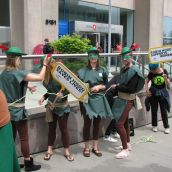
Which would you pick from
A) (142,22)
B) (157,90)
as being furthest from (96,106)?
(142,22)

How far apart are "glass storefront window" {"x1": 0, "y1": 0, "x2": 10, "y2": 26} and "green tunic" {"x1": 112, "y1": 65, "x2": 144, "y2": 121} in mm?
16523

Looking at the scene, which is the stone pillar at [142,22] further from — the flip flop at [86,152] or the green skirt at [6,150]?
the green skirt at [6,150]

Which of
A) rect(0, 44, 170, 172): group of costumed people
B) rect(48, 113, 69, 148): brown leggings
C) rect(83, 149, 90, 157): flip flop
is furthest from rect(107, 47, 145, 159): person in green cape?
rect(48, 113, 69, 148): brown leggings

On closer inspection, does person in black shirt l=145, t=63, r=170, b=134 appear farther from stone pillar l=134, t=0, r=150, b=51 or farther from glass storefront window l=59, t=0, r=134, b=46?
stone pillar l=134, t=0, r=150, b=51

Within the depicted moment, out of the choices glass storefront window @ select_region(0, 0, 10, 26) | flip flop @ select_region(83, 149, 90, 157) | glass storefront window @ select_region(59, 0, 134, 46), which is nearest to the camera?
flip flop @ select_region(83, 149, 90, 157)

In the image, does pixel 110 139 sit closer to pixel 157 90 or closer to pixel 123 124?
pixel 123 124

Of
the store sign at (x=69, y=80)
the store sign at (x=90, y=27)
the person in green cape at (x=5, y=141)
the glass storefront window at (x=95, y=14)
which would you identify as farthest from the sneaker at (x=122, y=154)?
the glass storefront window at (x=95, y=14)

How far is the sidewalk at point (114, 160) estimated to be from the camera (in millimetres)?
5465

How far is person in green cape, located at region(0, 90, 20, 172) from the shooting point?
2848mm

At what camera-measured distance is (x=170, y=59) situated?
6949 millimetres

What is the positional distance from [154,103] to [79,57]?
213cm

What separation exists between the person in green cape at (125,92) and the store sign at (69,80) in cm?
83

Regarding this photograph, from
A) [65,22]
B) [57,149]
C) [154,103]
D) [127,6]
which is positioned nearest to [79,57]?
[57,149]

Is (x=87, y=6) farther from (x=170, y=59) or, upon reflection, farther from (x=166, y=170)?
(x=166, y=170)
